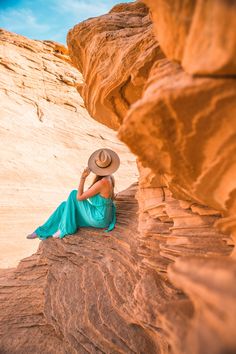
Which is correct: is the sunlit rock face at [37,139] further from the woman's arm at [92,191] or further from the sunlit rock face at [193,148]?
the sunlit rock face at [193,148]

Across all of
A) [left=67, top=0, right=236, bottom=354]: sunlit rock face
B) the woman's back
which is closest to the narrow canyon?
[left=67, top=0, right=236, bottom=354]: sunlit rock face

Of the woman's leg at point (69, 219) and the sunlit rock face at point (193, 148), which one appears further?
the woman's leg at point (69, 219)

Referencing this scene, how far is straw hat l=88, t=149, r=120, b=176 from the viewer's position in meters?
3.43

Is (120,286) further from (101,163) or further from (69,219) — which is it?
(101,163)

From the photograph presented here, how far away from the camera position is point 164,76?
108cm

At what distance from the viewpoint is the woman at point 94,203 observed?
3496 millimetres

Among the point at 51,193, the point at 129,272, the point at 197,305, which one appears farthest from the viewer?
the point at 51,193

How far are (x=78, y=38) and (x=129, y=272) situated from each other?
3.06 metres

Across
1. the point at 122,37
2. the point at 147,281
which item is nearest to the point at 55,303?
the point at 147,281

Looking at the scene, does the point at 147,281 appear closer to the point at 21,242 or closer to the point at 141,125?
the point at 141,125

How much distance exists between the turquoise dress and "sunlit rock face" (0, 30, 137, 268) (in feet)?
8.05

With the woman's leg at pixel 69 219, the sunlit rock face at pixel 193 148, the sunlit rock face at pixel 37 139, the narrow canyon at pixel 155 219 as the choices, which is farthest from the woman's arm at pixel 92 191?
the sunlit rock face at pixel 37 139

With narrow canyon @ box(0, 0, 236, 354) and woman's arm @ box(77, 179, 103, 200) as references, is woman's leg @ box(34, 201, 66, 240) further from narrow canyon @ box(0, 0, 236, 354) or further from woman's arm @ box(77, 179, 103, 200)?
woman's arm @ box(77, 179, 103, 200)

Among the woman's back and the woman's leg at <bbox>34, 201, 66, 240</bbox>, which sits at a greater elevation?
the woman's back
